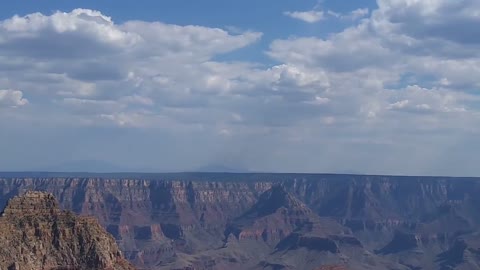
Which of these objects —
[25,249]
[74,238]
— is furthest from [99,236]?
[25,249]

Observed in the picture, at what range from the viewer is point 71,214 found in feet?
570

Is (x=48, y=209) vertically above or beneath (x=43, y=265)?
above

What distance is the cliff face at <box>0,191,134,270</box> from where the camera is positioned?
162500 millimetres

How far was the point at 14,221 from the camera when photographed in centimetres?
16612

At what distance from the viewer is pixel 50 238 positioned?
6609 inches

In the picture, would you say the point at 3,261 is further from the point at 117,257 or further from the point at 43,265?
the point at 117,257

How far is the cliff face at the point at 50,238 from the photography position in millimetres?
162500

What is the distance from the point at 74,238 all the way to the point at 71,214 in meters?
6.26

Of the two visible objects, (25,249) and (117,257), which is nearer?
(25,249)

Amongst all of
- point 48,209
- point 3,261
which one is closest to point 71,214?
point 48,209

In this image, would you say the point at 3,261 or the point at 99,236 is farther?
the point at 99,236

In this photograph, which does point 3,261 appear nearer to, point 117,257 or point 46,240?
point 46,240

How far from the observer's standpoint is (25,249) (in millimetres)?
162250

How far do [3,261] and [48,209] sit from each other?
1783cm
